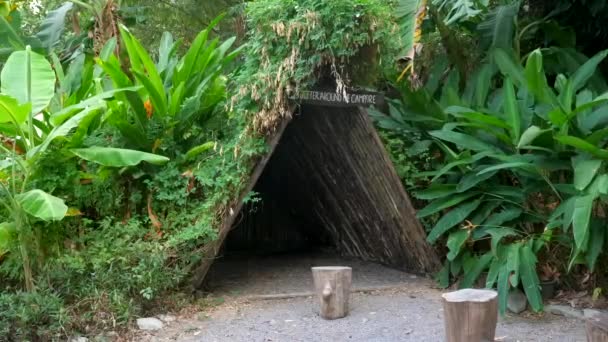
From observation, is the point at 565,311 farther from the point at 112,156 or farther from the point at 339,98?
the point at 112,156

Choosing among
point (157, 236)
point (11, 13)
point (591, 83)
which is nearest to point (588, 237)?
point (591, 83)

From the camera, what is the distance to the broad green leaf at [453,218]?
617 centimetres

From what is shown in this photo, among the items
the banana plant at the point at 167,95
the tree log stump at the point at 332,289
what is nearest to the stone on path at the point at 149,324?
the tree log stump at the point at 332,289

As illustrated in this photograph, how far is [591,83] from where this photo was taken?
653 cm

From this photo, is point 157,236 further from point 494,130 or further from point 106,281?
point 494,130

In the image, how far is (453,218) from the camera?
6.22m

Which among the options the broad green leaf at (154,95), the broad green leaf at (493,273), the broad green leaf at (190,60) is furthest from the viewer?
the broad green leaf at (190,60)

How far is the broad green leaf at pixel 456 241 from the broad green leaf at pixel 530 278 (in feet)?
2.14

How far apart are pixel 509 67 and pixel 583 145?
145 cm

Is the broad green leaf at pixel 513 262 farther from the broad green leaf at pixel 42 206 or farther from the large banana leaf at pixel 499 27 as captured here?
the broad green leaf at pixel 42 206

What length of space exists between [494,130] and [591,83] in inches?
57.2

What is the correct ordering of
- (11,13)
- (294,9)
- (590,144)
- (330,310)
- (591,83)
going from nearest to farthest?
(590,144), (330,310), (294,9), (591,83), (11,13)

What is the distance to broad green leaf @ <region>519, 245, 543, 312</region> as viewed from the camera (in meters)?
5.37

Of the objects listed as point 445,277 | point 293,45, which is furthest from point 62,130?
point 445,277
